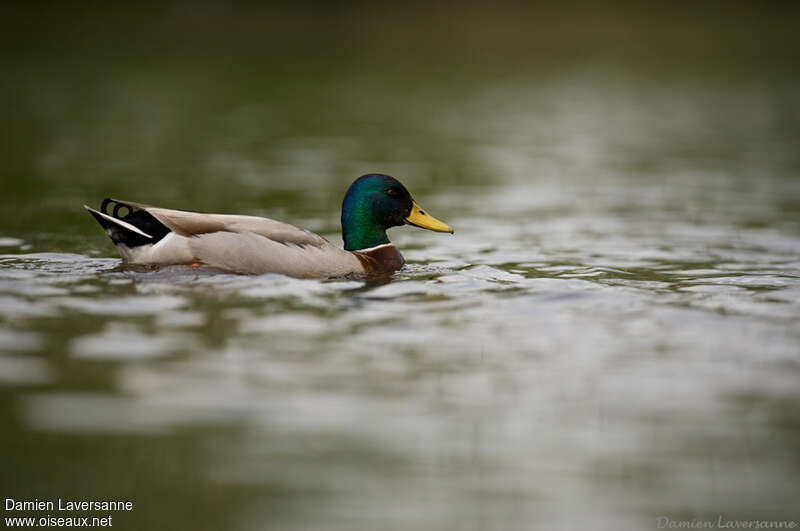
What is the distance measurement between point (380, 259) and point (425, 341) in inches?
112

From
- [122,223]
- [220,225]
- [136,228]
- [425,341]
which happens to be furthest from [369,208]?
[425,341]

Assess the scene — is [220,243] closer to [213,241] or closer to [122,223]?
[213,241]

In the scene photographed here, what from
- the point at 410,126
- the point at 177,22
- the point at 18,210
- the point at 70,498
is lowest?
the point at 70,498

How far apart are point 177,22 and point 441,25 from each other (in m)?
13.0

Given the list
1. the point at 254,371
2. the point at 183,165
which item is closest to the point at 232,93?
the point at 183,165

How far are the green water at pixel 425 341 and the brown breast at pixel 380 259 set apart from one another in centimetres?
28

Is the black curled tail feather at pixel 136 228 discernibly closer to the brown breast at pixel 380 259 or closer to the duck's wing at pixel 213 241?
the duck's wing at pixel 213 241

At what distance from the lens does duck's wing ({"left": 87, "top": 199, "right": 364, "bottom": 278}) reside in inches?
373

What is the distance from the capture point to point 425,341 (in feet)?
25.1

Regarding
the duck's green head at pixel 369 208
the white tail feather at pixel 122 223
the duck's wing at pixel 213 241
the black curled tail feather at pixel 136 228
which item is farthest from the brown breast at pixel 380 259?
the white tail feather at pixel 122 223

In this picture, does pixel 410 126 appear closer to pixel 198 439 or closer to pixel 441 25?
pixel 198 439

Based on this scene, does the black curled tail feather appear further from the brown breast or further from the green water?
the brown breast

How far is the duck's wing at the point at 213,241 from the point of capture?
947 centimetres

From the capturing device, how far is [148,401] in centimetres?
619
